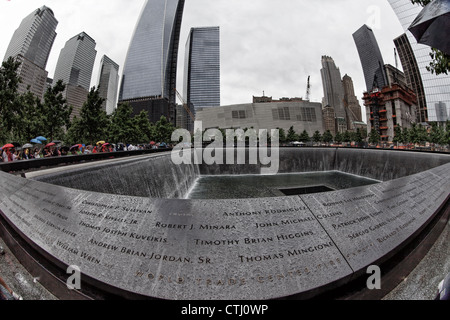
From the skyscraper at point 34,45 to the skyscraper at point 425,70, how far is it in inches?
4788

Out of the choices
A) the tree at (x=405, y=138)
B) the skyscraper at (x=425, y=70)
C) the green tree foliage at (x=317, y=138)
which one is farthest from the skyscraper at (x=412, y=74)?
the green tree foliage at (x=317, y=138)

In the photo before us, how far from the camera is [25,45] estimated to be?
7706 centimetres

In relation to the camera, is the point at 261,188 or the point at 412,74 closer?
the point at 261,188

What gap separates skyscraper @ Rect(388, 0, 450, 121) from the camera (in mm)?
48938

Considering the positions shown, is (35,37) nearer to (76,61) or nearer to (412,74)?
(76,61)

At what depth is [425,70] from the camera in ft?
180

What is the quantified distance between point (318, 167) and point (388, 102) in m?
81.7

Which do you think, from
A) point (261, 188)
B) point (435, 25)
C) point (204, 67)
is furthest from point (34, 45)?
point (435, 25)

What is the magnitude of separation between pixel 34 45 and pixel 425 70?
16065 cm

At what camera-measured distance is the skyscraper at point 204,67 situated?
139 m

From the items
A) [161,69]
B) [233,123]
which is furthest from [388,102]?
[161,69]

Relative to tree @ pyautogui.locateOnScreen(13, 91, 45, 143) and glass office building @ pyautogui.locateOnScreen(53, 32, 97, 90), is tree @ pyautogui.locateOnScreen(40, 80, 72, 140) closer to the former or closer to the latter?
tree @ pyautogui.locateOnScreen(13, 91, 45, 143)

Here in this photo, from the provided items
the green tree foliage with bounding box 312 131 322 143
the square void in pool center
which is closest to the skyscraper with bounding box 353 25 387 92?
the green tree foliage with bounding box 312 131 322 143

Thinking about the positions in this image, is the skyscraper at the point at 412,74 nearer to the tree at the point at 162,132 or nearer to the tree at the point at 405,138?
the tree at the point at 405,138
